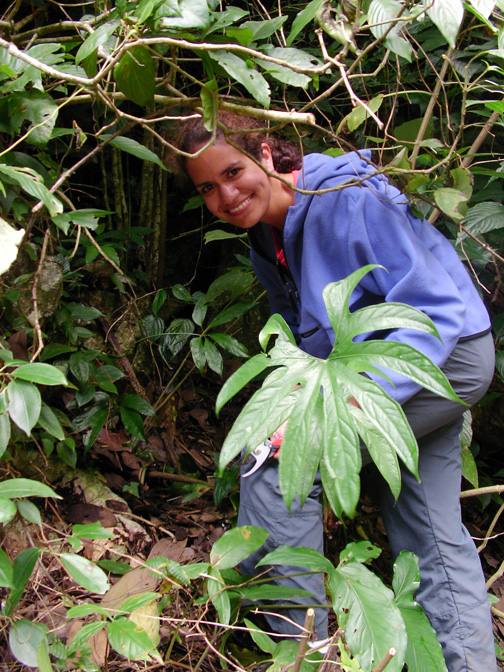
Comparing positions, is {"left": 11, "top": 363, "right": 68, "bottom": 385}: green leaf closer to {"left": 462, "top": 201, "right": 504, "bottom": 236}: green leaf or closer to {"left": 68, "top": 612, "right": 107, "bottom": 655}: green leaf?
{"left": 68, "top": 612, "right": 107, "bottom": 655}: green leaf

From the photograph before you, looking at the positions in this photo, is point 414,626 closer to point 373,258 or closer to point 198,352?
point 373,258

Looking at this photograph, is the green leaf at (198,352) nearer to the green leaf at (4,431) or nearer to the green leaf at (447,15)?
the green leaf at (4,431)

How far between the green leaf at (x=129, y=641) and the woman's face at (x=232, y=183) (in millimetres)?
992

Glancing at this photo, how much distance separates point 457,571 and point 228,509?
2.72ft

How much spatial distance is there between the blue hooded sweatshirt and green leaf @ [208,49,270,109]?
30 cm

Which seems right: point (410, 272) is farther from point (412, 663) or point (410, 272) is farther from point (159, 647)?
point (159, 647)

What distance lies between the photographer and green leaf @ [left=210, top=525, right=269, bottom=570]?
45.9 inches

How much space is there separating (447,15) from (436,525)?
3.84 feet

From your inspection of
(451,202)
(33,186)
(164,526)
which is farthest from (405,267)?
(164,526)

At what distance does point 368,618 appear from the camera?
104cm

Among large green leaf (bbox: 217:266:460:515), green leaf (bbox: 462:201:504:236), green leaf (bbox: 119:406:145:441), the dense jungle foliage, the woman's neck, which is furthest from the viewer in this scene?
green leaf (bbox: 119:406:145:441)

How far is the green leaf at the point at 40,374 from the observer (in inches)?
39.0

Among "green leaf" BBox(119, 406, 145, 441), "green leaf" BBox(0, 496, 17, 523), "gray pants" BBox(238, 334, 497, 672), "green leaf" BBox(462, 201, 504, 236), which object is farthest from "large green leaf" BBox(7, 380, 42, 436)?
"green leaf" BBox(462, 201, 504, 236)

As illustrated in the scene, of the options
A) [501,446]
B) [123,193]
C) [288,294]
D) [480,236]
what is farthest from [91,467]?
[501,446]
